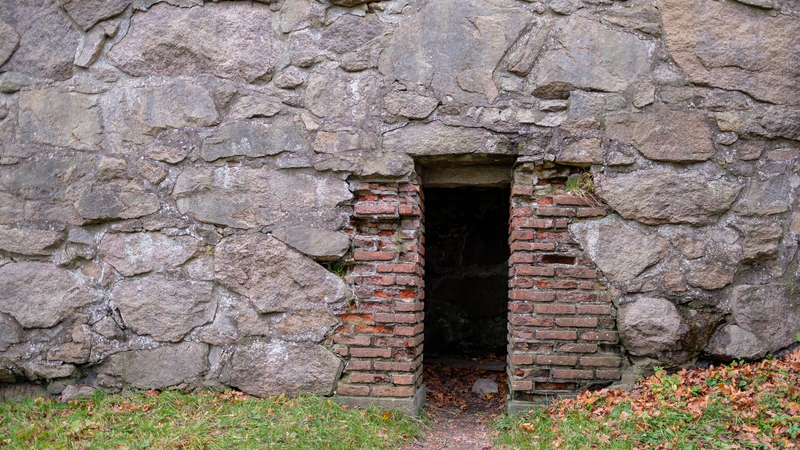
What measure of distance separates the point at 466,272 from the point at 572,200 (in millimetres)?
2924

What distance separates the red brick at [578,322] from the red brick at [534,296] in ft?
0.46

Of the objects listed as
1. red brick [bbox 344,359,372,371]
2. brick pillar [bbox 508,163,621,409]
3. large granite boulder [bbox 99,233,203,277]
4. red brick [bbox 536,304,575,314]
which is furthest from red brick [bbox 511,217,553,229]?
large granite boulder [bbox 99,233,203,277]

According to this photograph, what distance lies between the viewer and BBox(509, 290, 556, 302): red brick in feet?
10.7

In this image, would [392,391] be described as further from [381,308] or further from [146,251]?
[146,251]

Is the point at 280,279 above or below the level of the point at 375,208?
below

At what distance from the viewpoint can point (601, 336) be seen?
128 inches

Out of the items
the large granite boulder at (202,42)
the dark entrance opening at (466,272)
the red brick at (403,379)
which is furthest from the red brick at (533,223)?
the dark entrance opening at (466,272)

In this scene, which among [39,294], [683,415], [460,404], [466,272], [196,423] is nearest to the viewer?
[683,415]

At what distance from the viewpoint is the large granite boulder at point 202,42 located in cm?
345

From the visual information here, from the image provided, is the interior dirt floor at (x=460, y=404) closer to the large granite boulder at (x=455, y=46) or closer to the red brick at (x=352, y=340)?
the red brick at (x=352, y=340)

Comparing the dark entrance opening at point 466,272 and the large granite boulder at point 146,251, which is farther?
the dark entrance opening at point 466,272

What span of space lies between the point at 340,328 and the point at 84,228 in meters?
1.72

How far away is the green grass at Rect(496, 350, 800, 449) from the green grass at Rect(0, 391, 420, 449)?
793mm

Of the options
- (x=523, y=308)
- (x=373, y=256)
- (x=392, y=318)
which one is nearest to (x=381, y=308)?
(x=392, y=318)
